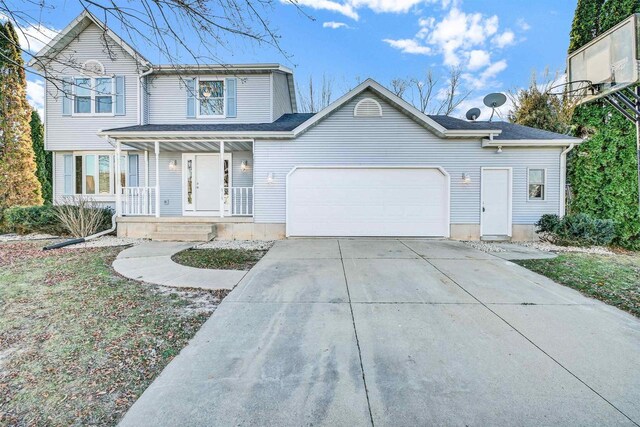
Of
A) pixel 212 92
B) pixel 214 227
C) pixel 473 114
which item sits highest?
pixel 212 92

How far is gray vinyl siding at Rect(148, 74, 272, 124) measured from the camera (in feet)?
36.7

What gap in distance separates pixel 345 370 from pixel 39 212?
11683 millimetres

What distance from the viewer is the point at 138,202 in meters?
9.97

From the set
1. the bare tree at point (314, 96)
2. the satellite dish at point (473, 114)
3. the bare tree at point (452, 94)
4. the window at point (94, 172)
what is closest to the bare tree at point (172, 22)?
the window at point (94, 172)

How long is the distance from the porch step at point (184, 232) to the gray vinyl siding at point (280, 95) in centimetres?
522

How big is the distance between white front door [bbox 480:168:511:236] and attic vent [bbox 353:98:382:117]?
393 cm

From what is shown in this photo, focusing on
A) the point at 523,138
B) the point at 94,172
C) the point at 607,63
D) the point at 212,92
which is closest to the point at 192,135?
the point at 212,92

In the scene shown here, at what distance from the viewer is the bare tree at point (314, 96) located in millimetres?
22688

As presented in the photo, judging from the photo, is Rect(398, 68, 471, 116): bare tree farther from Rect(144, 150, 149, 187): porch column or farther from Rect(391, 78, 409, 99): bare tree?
Rect(144, 150, 149, 187): porch column

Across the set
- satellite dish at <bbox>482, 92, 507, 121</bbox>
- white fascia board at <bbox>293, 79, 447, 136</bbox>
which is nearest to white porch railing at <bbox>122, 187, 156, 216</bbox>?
white fascia board at <bbox>293, 79, 447, 136</bbox>

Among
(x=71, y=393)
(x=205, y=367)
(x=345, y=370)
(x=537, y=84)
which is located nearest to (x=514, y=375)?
(x=345, y=370)

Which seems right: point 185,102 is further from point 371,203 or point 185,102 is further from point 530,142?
point 530,142

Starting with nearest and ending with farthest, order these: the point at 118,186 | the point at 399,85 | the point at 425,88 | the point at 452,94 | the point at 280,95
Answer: the point at 118,186 < the point at 280,95 < the point at 399,85 < the point at 452,94 < the point at 425,88

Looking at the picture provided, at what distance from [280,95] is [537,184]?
10.1 meters
